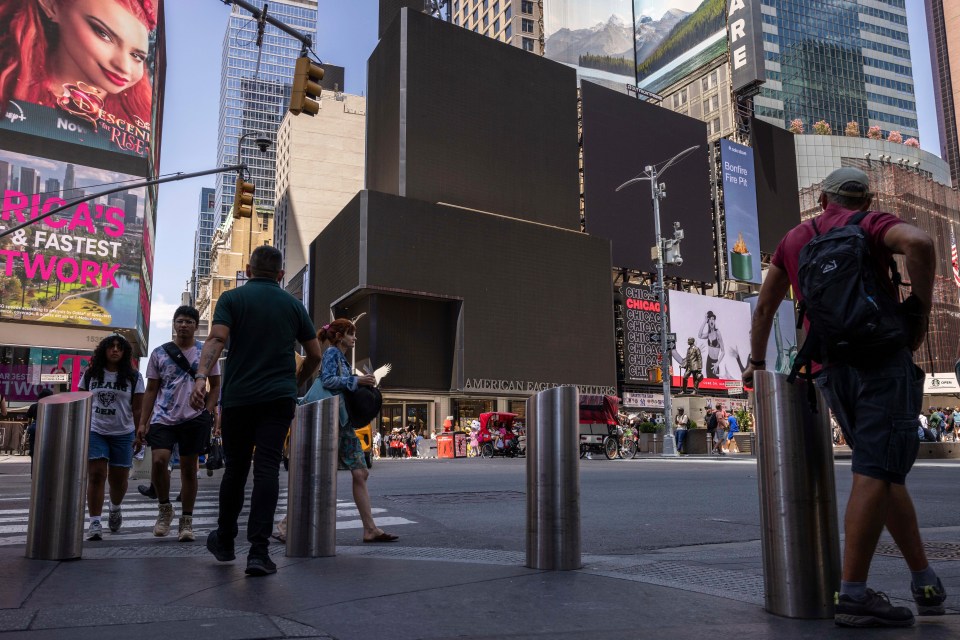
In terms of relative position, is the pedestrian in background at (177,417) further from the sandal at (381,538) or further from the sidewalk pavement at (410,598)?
the sandal at (381,538)

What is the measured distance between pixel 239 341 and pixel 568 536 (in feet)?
7.37

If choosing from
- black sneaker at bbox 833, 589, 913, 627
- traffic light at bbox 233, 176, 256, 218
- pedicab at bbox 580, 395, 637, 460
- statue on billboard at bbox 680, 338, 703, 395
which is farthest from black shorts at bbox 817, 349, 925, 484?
statue on billboard at bbox 680, 338, 703, 395

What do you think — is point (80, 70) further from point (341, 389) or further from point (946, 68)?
point (946, 68)

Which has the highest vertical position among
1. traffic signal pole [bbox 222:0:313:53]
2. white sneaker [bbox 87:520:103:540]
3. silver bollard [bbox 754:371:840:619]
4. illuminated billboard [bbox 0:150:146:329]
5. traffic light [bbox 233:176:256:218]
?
illuminated billboard [bbox 0:150:146:329]

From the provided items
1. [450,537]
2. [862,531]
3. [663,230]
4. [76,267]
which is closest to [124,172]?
[76,267]

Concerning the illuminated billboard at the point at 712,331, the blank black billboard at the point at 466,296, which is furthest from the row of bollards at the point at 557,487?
the illuminated billboard at the point at 712,331

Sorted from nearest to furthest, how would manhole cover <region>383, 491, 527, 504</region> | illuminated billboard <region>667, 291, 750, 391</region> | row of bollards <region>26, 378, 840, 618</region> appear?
row of bollards <region>26, 378, 840, 618</region>, manhole cover <region>383, 491, 527, 504</region>, illuminated billboard <region>667, 291, 750, 391</region>

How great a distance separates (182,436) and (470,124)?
2309 inches

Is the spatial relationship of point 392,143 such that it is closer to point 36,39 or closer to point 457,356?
point 457,356

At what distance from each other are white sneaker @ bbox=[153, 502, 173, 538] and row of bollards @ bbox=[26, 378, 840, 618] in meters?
1.44

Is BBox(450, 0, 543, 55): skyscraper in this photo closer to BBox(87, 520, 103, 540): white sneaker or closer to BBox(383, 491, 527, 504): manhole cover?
BBox(383, 491, 527, 504): manhole cover

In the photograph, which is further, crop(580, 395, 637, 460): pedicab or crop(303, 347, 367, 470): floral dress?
crop(580, 395, 637, 460): pedicab

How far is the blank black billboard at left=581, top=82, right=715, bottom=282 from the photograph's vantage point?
2763 inches

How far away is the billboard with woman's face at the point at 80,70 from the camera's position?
56062 millimetres
